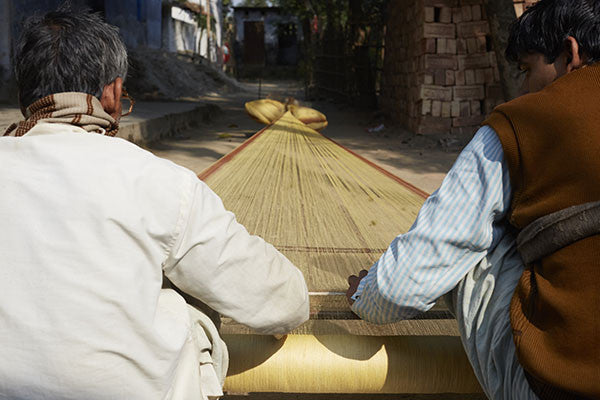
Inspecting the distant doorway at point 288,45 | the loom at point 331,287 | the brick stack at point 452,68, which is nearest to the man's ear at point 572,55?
the loom at point 331,287

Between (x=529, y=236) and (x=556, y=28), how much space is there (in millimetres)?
286

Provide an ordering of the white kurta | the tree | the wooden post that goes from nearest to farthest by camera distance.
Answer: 1. the white kurta
2. the tree
3. the wooden post

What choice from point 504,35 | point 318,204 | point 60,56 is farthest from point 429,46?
point 60,56

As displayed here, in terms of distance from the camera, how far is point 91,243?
582 mm

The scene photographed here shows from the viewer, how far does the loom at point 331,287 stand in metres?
0.90

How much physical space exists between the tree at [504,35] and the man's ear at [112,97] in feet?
14.1

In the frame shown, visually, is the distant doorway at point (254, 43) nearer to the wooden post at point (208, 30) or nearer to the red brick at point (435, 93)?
the wooden post at point (208, 30)

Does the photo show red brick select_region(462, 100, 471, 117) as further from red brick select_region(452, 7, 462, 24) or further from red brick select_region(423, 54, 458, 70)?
red brick select_region(452, 7, 462, 24)

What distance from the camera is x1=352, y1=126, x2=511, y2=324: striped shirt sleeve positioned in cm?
72

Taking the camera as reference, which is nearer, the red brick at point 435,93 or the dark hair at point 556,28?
the dark hair at point 556,28

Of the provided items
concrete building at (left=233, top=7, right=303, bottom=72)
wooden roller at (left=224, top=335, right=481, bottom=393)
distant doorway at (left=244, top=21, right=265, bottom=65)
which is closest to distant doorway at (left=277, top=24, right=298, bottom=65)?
concrete building at (left=233, top=7, right=303, bottom=72)

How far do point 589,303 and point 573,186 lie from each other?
5.5 inches

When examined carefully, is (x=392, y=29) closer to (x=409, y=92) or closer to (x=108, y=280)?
Answer: (x=409, y=92)

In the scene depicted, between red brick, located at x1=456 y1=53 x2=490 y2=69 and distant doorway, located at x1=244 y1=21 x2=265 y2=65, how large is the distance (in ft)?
46.6
